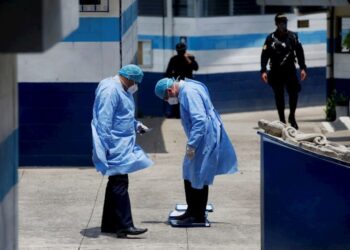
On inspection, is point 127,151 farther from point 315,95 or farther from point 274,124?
point 315,95

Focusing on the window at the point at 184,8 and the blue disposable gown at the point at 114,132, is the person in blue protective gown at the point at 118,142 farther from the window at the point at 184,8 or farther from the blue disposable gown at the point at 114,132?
the window at the point at 184,8

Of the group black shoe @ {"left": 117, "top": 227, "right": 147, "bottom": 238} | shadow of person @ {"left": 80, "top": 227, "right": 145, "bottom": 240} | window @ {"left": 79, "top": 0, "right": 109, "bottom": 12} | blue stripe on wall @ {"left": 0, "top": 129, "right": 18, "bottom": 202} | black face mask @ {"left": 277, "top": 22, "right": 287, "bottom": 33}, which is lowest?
shadow of person @ {"left": 80, "top": 227, "right": 145, "bottom": 240}

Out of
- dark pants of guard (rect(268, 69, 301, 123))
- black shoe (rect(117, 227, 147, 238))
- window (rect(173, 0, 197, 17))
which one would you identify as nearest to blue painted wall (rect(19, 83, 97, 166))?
black shoe (rect(117, 227, 147, 238))

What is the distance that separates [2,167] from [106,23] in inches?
276

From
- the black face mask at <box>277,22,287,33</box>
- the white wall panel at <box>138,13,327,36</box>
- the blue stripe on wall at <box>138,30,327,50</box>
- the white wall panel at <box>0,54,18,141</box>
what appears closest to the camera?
the white wall panel at <box>0,54,18,141</box>

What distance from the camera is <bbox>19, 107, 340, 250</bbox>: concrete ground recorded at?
10047mm

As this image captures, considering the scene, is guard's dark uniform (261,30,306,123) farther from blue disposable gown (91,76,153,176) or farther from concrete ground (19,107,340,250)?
blue disposable gown (91,76,153,176)

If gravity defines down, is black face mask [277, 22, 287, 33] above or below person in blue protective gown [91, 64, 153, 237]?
above

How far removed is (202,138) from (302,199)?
7.08 feet

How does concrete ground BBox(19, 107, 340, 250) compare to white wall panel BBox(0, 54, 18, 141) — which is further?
concrete ground BBox(19, 107, 340, 250)

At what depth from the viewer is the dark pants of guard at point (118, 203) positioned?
10.1m

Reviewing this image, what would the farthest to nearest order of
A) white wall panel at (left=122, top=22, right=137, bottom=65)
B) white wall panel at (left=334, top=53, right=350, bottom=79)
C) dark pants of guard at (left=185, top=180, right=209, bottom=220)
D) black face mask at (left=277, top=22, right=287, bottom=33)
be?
white wall panel at (left=334, top=53, right=350, bottom=79), black face mask at (left=277, top=22, right=287, bottom=33), white wall panel at (left=122, top=22, right=137, bottom=65), dark pants of guard at (left=185, top=180, right=209, bottom=220)

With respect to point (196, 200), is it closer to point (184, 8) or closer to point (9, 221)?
point (9, 221)

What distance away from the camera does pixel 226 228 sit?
10.5 metres
